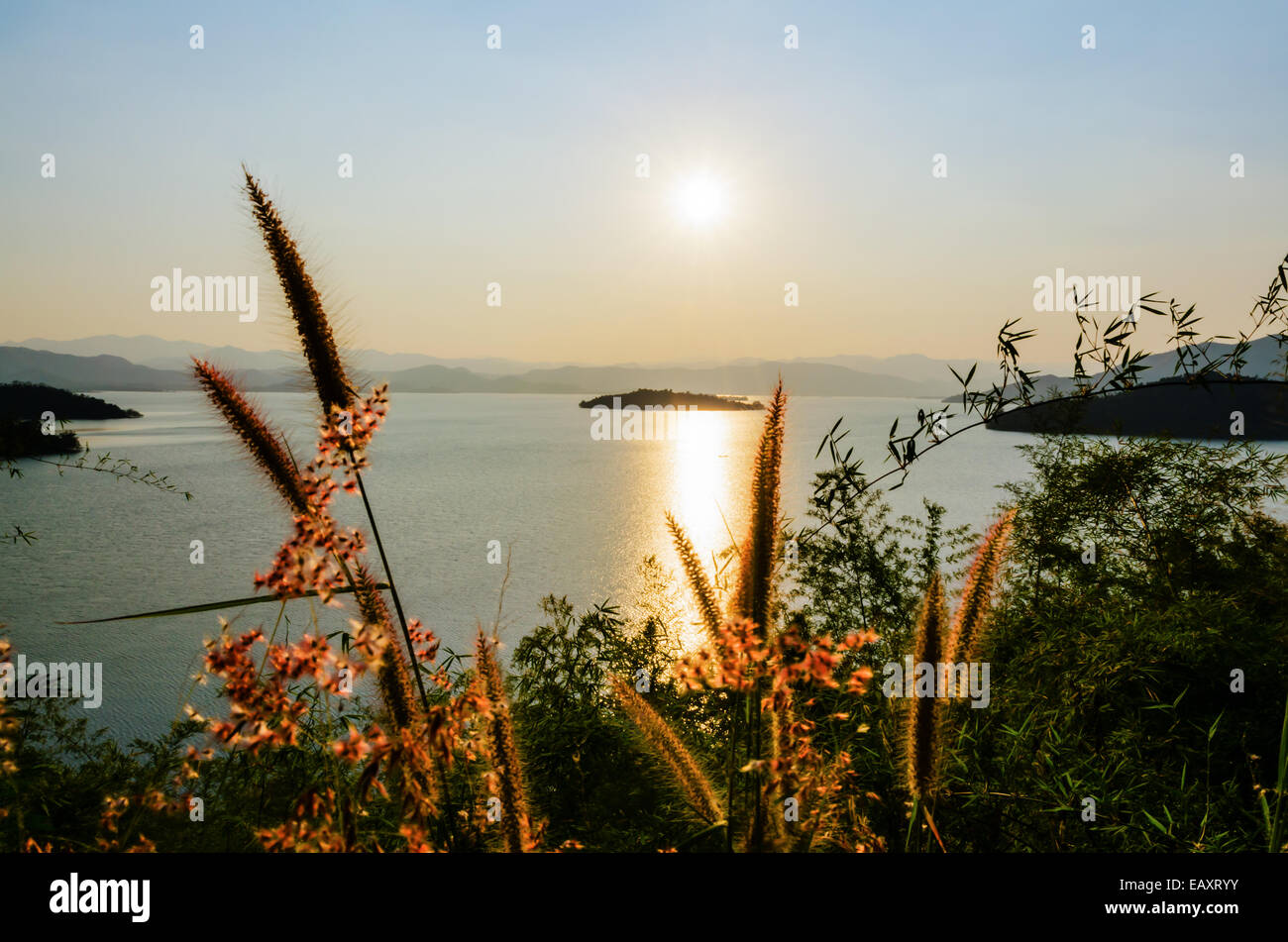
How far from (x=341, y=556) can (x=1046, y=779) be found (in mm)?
2101

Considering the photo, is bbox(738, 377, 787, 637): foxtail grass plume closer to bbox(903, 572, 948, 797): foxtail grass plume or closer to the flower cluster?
bbox(903, 572, 948, 797): foxtail grass plume

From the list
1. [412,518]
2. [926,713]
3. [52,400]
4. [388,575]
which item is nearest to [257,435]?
[388,575]

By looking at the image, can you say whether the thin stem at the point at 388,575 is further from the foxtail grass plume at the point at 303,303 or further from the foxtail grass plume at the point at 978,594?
the foxtail grass plume at the point at 978,594

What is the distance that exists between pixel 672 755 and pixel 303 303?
0.84m

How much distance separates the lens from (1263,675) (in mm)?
2262

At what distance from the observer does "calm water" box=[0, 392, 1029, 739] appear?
4.61ft

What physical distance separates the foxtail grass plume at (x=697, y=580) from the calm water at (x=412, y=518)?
0.08m

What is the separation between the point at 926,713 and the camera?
3.54 feet

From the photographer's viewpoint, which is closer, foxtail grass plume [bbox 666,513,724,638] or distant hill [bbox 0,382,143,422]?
foxtail grass plume [bbox 666,513,724,638]

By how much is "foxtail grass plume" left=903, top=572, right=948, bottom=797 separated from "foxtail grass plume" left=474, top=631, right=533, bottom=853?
0.59 meters

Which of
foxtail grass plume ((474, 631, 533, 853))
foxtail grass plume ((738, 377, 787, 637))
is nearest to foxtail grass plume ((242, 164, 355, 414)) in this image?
foxtail grass plume ((474, 631, 533, 853))

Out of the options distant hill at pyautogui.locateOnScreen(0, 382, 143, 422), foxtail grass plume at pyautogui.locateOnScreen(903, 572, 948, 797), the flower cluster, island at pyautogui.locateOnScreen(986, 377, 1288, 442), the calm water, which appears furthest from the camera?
distant hill at pyautogui.locateOnScreen(0, 382, 143, 422)
